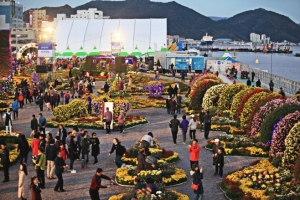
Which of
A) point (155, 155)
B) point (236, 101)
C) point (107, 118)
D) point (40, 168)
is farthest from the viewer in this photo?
point (236, 101)

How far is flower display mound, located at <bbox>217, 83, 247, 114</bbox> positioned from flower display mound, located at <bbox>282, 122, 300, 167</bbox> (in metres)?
11.4

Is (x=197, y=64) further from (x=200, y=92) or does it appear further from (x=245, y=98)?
(x=245, y=98)

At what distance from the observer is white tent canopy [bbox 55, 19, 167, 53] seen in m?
78.7

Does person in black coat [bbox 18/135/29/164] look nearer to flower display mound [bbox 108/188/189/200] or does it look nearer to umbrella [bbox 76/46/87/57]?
flower display mound [bbox 108/188/189/200]

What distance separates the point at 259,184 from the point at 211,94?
14.4 m

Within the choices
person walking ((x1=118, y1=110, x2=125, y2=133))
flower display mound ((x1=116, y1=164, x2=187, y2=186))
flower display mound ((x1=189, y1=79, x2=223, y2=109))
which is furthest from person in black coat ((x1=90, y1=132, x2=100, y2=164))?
flower display mound ((x1=189, y1=79, x2=223, y2=109))

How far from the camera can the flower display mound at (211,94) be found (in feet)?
92.5

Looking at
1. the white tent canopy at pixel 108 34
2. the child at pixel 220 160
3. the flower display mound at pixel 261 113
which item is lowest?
the child at pixel 220 160

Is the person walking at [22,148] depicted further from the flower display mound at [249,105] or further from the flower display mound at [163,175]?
the flower display mound at [249,105]

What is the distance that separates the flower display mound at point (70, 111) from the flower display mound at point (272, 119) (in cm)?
1079

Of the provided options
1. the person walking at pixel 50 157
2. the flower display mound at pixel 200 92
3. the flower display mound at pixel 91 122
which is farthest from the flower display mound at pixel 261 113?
the flower display mound at pixel 200 92

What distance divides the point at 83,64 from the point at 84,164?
145 ft

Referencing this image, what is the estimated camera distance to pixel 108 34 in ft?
266

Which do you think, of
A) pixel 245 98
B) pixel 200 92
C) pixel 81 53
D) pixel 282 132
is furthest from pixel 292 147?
pixel 81 53
